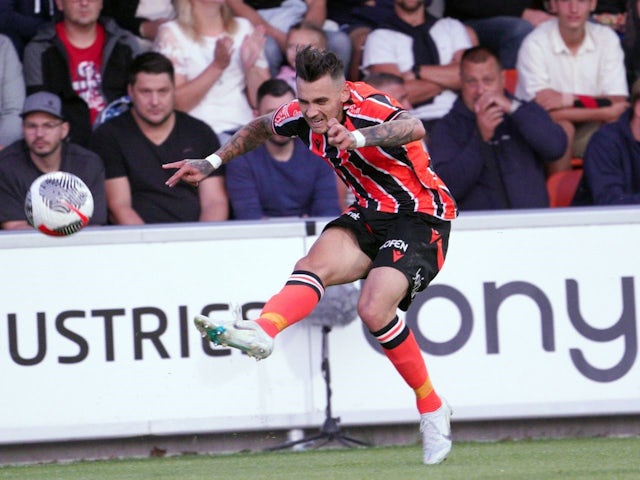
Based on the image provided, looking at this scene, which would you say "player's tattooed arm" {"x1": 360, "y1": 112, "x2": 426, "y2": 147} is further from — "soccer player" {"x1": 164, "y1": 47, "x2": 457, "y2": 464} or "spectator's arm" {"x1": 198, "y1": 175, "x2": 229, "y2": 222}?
"spectator's arm" {"x1": 198, "y1": 175, "x2": 229, "y2": 222}

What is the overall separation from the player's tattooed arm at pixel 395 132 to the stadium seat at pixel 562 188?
388cm

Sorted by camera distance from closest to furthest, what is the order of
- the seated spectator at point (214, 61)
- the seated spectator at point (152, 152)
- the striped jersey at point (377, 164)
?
the striped jersey at point (377, 164) → the seated spectator at point (152, 152) → the seated spectator at point (214, 61)

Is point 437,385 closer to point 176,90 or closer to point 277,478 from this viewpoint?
point 277,478

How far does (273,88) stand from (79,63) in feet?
5.54

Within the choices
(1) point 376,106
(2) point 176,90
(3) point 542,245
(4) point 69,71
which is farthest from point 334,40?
(1) point 376,106

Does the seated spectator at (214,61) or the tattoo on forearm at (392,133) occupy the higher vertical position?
the seated spectator at (214,61)

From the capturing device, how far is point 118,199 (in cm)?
910

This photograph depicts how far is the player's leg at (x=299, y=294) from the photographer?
19.1ft

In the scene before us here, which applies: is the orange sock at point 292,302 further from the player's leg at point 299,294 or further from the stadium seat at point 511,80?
the stadium seat at point 511,80

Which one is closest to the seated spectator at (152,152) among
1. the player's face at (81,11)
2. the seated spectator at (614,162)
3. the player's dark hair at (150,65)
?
the player's dark hair at (150,65)

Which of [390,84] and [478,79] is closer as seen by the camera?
[390,84]

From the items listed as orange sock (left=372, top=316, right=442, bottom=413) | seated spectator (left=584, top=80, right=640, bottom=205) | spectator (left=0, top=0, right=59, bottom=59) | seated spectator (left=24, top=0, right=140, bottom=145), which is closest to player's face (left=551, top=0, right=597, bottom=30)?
seated spectator (left=584, top=80, right=640, bottom=205)

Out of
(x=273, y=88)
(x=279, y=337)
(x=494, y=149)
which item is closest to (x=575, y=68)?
(x=494, y=149)

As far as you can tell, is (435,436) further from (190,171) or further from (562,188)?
(562,188)
